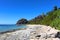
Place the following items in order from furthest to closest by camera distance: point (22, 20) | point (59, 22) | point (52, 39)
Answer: point (22, 20), point (59, 22), point (52, 39)

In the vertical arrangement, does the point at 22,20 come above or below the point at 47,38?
above

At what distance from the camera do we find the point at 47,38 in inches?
659

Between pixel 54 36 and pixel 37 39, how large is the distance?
2.23 m

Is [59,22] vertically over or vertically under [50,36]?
over

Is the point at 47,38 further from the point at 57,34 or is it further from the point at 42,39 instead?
the point at 57,34

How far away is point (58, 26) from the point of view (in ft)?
86.4

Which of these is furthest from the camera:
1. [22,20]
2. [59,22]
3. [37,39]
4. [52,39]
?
[22,20]

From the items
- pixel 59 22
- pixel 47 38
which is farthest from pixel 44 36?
pixel 59 22

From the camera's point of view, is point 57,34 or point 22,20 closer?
point 57,34

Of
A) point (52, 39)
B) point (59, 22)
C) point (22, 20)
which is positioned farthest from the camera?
point (22, 20)

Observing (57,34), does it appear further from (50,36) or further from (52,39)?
(52,39)

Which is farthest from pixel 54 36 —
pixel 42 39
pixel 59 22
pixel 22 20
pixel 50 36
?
pixel 22 20

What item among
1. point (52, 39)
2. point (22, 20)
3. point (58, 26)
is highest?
point (22, 20)

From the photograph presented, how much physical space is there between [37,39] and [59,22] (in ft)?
33.2
